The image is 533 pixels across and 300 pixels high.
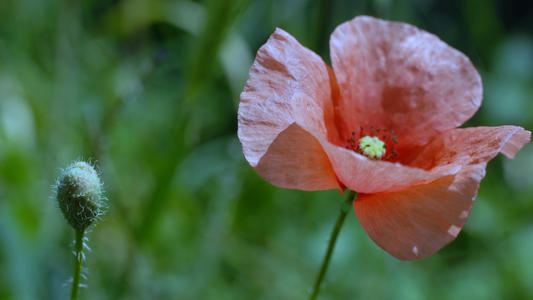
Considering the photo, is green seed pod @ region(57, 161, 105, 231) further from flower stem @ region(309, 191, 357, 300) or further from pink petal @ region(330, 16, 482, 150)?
pink petal @ region(330, 16, 482, 150)

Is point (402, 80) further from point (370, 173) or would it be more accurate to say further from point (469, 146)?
point (370, 173)

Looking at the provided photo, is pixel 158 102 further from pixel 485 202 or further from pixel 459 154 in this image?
pixel 459 154

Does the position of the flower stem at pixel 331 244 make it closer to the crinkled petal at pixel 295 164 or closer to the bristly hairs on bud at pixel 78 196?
the crinkled petal at pixel 295 164

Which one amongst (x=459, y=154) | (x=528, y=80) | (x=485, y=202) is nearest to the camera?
(x=459, y=154)

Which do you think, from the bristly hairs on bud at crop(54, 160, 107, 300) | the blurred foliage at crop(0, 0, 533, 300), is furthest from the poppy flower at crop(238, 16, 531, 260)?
the blurred foliage at crop(0, 0, 533, 300)

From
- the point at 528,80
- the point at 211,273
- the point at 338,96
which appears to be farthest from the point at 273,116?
the point at 528,80

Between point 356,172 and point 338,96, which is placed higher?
point 338,96
